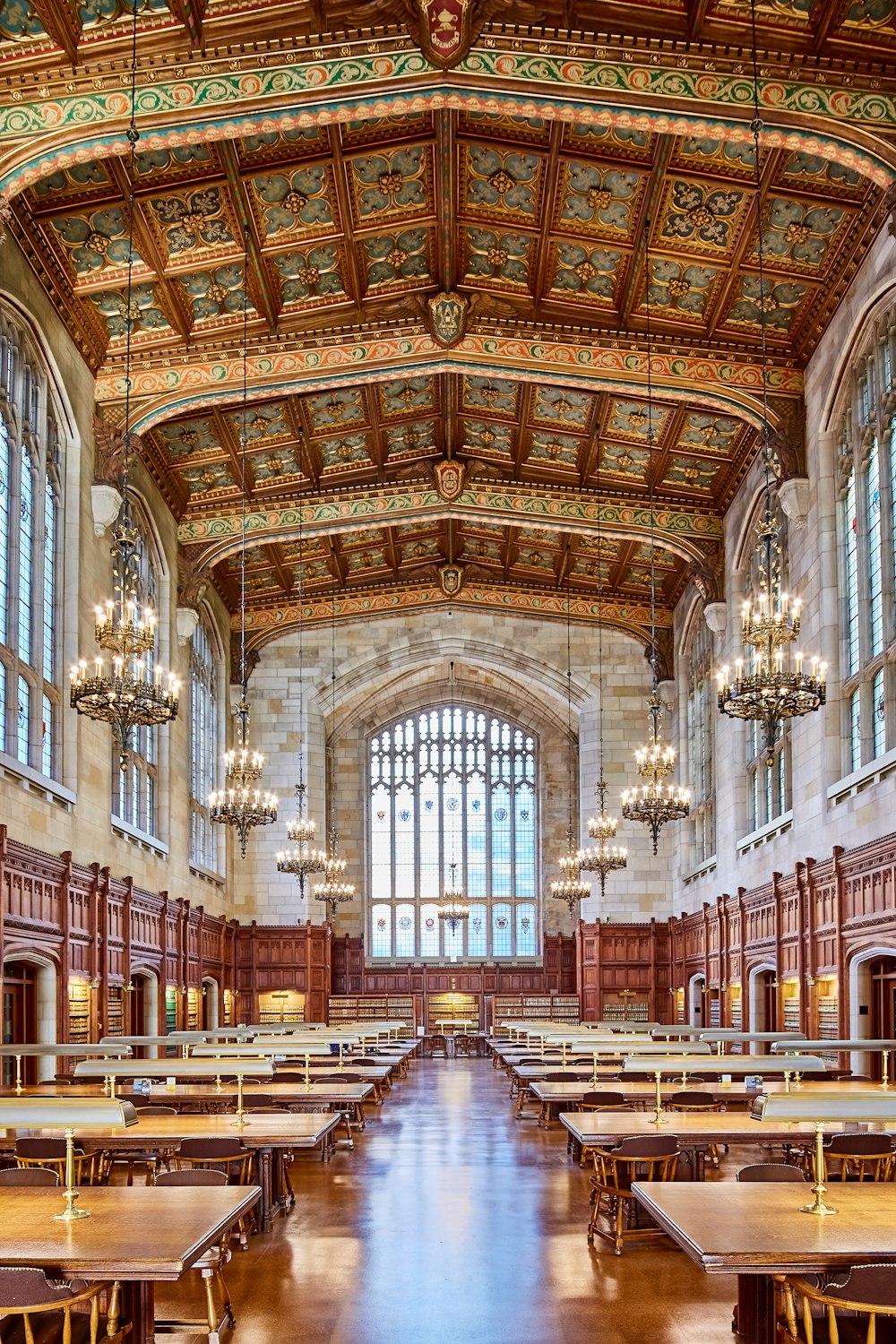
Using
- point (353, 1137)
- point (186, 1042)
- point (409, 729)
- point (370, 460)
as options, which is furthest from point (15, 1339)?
point (409, 729)

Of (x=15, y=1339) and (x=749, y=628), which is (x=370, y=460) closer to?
(x=749, y=628)

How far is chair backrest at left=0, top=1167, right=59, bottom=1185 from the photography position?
7.07 metres

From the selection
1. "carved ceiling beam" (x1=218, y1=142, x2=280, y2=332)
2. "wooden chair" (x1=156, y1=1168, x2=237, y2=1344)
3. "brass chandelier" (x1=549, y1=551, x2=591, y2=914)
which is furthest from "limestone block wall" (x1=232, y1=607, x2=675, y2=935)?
"wooden chair" (x1=156, y1=1168, x2=237, y2=1344)

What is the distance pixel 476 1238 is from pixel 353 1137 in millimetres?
6651

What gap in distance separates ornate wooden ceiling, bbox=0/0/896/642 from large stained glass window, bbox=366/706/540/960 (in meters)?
9.32

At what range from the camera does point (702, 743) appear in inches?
1108

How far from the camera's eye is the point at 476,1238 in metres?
9.79

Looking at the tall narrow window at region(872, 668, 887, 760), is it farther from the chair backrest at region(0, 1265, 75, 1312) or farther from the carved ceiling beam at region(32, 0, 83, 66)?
the chair backrest at region(0, 1265, 75, 1312)

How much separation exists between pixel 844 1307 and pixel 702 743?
76.2 feet

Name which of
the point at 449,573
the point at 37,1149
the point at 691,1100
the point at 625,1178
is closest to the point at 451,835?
the point at 449,573

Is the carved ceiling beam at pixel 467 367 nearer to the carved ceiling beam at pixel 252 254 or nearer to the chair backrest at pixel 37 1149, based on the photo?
the carved ceiling beam at pixel 252 254

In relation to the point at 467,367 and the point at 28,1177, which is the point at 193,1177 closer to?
the point at 28,1177

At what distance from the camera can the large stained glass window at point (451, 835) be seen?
36500mm

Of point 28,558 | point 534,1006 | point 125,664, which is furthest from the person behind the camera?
point 534,1006
